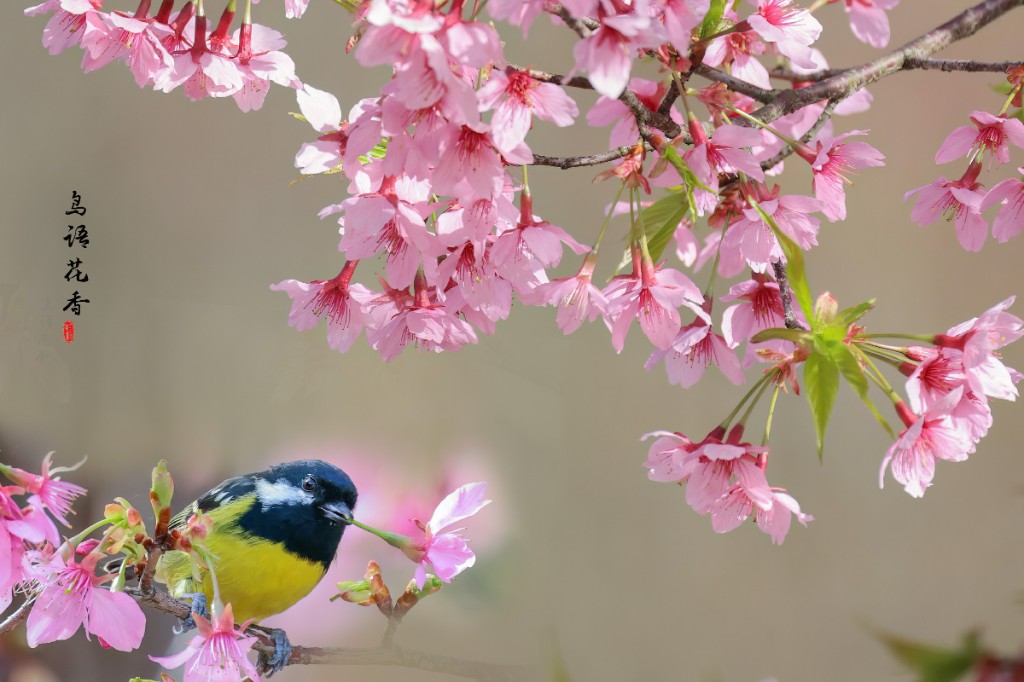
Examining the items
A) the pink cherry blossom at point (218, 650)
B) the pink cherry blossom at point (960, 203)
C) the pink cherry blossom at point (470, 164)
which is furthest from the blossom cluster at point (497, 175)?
the pink cherry blossom at point (218, 650)

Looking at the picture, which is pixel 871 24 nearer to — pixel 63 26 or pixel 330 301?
pixel 330 301

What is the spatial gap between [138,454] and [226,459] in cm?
12

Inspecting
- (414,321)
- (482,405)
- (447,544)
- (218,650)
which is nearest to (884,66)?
(414,321)

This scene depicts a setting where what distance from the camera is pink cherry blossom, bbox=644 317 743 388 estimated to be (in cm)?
62

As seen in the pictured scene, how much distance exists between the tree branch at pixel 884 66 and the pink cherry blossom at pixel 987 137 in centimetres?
9

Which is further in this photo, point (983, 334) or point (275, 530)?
point (275, 530)

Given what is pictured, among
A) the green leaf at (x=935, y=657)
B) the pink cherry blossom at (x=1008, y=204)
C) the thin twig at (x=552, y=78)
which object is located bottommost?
the green leaf at (x=935, y=657)

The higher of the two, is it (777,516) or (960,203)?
(960,203)

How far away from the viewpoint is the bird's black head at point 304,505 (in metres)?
1.00

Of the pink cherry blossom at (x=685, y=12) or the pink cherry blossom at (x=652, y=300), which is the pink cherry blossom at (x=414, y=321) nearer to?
the pink cherry blossom at (x=652, y=300)

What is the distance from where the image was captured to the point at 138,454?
3.66ft

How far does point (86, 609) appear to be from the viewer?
1.87ft

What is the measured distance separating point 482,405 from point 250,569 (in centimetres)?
36

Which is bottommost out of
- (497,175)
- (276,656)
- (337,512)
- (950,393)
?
(276,656)
